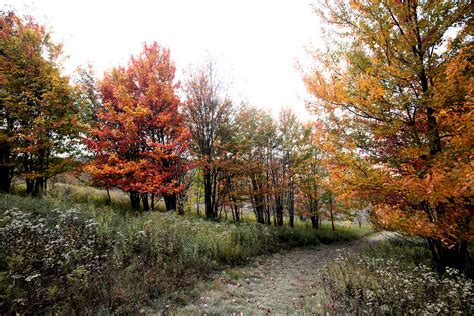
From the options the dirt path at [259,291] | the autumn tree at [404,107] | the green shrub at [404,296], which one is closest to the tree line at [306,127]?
the autumn tree at [404,107]

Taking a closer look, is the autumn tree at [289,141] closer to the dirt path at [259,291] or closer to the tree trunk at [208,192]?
the tree trunk at [208,192]

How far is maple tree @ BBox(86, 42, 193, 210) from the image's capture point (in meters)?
10.5

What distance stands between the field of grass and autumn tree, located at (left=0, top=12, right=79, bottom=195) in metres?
3.56

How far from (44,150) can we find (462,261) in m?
17.0

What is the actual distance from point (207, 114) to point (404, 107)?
31.5ft

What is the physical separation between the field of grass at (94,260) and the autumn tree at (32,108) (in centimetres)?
356

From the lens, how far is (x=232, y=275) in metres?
6.61

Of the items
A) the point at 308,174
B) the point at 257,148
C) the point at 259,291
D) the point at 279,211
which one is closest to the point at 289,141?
the point at 257,148

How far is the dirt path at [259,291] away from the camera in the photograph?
4.52 metres

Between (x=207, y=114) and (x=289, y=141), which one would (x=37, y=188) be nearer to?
(x=207, y=114)

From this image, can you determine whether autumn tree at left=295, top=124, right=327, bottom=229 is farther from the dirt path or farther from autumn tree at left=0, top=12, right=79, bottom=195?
autumn tree at left=0, top=12, right=79, bottom=195

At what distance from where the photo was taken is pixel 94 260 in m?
4.71

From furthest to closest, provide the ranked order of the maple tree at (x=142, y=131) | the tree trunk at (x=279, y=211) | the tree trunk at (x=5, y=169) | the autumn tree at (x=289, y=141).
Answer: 1. the tree trunk at (x=279, y=211)
2. the autumn tree at (x=289, y=141)
3. the maple tree at (x=142, y=131)
4. the tree trunk at (x=5, y=169)

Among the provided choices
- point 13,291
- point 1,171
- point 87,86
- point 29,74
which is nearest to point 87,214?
point 13,291
